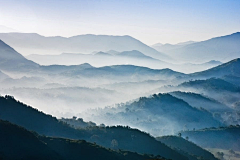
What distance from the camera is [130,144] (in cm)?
12838

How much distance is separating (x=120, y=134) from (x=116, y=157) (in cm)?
3666

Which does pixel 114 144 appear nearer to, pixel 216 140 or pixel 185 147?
pixel 185 147

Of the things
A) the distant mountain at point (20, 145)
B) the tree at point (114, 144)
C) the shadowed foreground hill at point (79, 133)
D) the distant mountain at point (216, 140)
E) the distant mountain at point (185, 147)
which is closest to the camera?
the distant mountain at point (20, 145)

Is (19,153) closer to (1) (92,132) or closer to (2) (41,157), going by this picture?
(2) (41,157)

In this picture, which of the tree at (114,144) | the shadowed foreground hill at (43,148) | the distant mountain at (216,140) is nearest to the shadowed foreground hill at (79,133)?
the tree at (114,144)

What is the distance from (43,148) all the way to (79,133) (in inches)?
1600

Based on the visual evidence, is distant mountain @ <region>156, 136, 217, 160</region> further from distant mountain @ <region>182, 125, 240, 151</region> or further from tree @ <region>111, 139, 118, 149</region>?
tree @ <region>111, 139, 118, 149</region>

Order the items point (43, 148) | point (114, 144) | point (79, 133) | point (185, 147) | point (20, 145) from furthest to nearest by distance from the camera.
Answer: point (185, 147) → point (79, 133) → point (114, 144) → point (43, 148) → point (20, 145)

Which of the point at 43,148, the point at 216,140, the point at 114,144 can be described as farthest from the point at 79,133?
the point at 216,140

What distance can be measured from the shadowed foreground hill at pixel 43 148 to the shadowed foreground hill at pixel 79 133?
859 inches

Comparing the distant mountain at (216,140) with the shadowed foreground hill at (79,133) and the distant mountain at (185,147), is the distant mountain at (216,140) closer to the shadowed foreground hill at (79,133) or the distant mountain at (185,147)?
the distant mountain at (185,147)

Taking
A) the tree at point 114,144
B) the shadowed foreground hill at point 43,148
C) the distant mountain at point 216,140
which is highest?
the shadowed foreground hill at point 43,148

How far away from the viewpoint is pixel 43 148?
88.1 m

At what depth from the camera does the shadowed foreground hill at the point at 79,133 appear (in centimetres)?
12092
